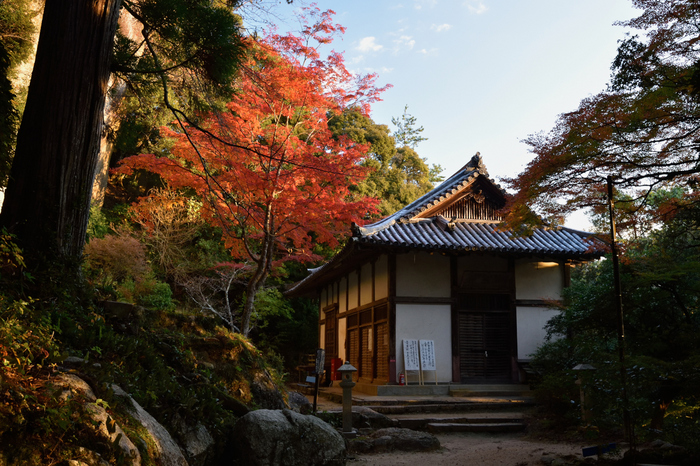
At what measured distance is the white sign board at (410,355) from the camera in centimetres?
1313

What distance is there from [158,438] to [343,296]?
14979 millimetres

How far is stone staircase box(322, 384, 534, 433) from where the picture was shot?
9.87 metres

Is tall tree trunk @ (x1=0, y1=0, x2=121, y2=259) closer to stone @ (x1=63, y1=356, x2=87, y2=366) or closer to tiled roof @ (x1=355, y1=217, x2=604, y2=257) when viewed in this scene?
stone @ (x1=63, y1=356, x2=87, y2=366)

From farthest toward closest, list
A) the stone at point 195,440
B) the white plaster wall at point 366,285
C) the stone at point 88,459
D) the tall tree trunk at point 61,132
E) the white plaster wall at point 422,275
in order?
the white plaster wall at point 366,285
the white plaster wall at point 422,275
the tall tree trunk at point 61,132
the stone at point 195,440
the stone at point 88,459

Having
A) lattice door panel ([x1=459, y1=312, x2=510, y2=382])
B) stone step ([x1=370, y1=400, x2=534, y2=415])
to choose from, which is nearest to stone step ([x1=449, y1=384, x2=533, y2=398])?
lattice door panel ([x1=459, y1=312, x2=510, y2=382])

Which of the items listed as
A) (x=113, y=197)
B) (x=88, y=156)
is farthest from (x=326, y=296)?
(x=88, y=156)

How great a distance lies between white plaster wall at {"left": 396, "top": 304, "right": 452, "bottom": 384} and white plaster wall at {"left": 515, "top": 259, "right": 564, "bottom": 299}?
231 cm

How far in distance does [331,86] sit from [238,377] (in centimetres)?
587

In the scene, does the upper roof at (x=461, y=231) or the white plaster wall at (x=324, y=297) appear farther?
the white plaster wall at (x=324, y=297)

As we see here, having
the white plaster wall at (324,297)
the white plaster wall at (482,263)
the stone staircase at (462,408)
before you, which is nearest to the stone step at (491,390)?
the stone staircase at (462,408)

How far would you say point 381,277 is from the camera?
1445 cm

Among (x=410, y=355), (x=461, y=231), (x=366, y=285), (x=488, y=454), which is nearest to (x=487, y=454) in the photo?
(x=488, y=454)

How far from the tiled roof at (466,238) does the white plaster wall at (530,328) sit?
184 centimetres

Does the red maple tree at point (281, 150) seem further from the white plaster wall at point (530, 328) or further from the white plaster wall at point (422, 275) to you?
the white plaster wall at point (530, 328)
